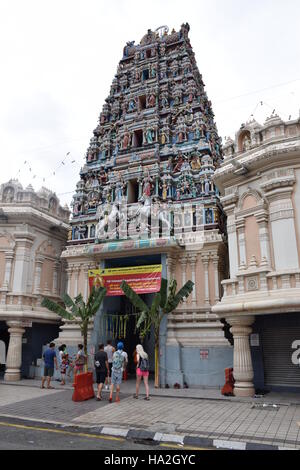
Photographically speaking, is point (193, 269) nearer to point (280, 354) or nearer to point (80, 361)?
point (280, 354)

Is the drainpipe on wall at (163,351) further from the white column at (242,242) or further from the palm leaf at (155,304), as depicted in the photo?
the white column at (242,242)

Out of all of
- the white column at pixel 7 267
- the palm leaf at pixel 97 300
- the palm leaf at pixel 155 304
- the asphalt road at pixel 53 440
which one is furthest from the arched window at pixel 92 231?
the asphalt road at pixel 53 440

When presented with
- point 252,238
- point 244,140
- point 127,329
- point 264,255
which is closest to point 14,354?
point 127,329

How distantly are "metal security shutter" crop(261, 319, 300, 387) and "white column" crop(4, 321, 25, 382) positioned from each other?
40.3 feet

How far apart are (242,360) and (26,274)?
12835 mm

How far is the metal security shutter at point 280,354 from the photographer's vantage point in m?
13.9

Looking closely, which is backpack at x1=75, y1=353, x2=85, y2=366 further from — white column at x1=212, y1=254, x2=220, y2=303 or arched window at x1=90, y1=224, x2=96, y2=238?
arched window at x1=90, y1=224, x2=96, y2=238

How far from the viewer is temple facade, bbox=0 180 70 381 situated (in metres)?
19.0

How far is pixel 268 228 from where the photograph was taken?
538 inches

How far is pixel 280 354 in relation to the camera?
14.2 m

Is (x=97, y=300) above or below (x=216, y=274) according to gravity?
below

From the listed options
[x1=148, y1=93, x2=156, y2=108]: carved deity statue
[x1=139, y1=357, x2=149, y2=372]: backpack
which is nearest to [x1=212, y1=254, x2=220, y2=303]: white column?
[x1=139, y1=357, x2=149, y2=372]: backpack

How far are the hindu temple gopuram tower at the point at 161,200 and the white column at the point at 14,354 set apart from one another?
2.23 m
